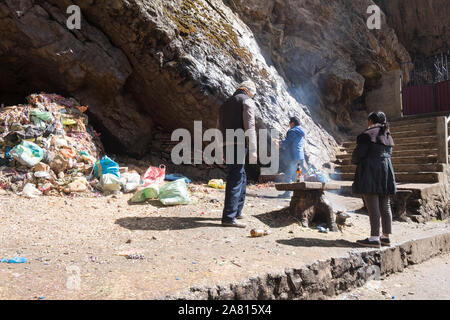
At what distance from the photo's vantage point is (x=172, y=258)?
112 inches

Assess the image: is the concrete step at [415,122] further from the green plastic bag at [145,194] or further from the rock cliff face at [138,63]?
the green plastic bag at [145,194]

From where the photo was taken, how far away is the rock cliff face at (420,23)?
17953 millimetres

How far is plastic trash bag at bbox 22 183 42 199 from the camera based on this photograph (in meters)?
4.61

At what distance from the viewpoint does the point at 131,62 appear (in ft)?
24.3

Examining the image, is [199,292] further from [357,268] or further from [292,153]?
[292,153]

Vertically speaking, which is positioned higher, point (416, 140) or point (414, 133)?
point (414, 133)

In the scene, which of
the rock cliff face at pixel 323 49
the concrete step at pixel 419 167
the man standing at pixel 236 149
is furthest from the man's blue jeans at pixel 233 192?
the rock cliff face at pixel 323 49

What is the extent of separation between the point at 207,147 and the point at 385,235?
212 inches

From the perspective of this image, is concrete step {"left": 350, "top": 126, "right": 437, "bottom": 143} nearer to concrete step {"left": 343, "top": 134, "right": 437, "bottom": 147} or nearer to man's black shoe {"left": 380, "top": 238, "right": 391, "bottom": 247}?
concrete step {"left": 343, "top": 134, "right": 437, "bottom": 147}

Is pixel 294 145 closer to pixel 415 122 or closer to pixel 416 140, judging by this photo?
pixel 416 140

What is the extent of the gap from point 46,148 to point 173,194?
8.68ft

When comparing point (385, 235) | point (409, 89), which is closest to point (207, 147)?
point (385, 235)

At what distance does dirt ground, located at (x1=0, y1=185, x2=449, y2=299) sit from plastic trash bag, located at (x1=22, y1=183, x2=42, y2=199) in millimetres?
126

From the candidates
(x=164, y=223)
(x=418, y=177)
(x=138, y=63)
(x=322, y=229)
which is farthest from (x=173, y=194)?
(x=418, y=177)
